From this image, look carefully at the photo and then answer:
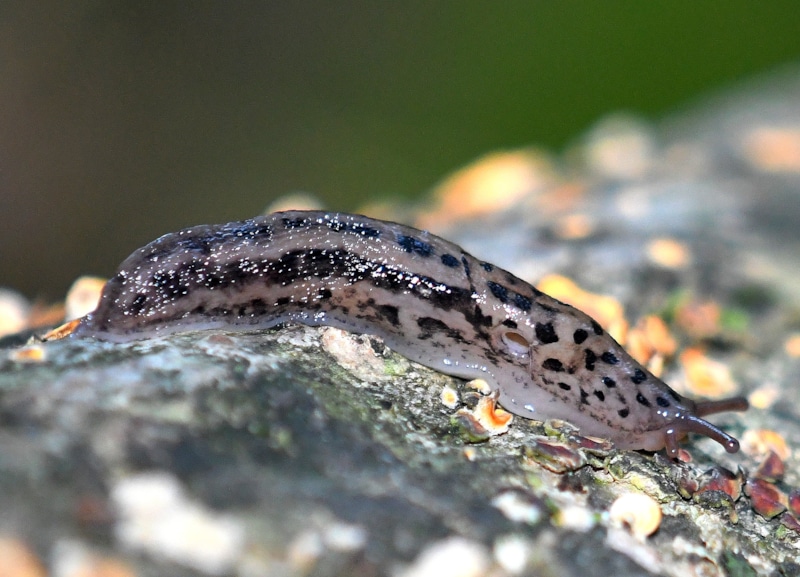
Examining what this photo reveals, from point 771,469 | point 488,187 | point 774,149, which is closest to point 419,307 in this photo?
point 771,469

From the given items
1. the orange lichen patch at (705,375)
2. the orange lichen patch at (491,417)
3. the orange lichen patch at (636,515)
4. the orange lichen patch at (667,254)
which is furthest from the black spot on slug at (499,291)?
the orange lichen patch at (667,254)

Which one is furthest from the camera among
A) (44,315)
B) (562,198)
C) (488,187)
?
(488,187)

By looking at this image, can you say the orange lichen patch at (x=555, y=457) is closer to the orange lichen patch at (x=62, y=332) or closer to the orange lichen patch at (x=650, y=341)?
the orange lichen patch at (x=650, y=341)

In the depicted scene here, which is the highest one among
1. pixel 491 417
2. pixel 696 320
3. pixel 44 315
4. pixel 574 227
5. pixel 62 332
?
pixel 574 227

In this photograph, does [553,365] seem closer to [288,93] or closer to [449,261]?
[449,261]

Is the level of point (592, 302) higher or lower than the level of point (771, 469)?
higher
